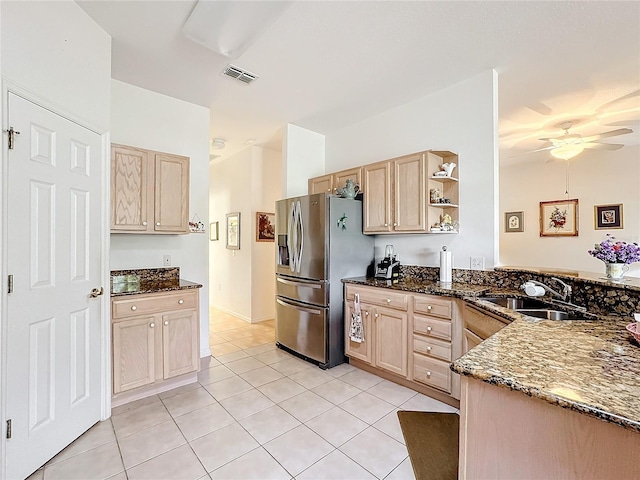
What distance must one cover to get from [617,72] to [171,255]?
4.60 metres

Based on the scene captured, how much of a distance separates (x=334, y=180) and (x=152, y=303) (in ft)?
7.82

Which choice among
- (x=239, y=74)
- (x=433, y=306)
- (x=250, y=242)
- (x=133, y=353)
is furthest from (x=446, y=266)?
(x=250, y=242)

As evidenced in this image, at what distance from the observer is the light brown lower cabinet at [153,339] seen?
234 centimetres

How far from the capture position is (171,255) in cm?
317

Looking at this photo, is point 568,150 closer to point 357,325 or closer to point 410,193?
point 410,193

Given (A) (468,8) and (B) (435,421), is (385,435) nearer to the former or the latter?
(B) (435,421)

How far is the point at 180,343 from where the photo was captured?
2.65m

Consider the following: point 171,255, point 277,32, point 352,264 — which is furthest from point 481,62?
point 171,255

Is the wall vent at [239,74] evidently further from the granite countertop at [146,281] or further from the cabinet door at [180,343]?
the cabinet door at [180,343]

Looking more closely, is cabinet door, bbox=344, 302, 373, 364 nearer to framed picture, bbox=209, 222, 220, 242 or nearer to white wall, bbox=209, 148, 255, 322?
white wall, bbox=209, 148, 255, 322

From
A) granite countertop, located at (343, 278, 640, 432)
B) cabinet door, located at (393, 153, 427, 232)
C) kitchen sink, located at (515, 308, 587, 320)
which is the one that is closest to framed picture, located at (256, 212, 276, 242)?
cabinet door, located at (393, 153, 427, 232)

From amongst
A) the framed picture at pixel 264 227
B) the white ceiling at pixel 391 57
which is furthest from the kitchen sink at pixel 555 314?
the framed picture at pixel 264 227

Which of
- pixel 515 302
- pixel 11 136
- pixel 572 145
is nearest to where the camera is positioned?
pixel 11 136

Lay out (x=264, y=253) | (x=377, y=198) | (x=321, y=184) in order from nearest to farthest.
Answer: (x=377, y=198) → (x=321, y=184) → (x=264, y=253)
